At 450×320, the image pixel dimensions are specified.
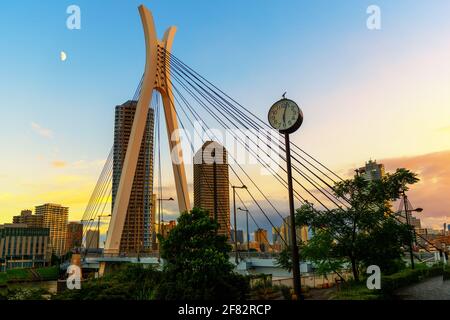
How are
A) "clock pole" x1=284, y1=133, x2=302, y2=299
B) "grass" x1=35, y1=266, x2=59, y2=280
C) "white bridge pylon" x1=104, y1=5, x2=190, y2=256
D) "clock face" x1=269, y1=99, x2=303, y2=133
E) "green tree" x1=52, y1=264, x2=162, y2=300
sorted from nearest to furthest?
"clock pole" x1=284, y1=133, x2=302, y2=299, "clock face" x1=269, y1=99, x2=303, y2=133, "green tree" x1=52, y1=264, x2=162, y2=300, "white bridge pylon" x1=104, y1=5, x2=190, y2=256, "grass" x1=35, y1=266, x2=59, y2=280

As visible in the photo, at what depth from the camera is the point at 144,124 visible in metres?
26.9

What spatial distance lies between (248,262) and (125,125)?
94221 millimetres

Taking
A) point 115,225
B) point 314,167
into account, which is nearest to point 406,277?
point 314,167

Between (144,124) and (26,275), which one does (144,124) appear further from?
(26,275)

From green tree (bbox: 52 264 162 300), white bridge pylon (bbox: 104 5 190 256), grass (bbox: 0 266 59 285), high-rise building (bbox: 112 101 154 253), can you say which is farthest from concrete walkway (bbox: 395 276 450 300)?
high-rise building (bbox: 112 101 154 253)

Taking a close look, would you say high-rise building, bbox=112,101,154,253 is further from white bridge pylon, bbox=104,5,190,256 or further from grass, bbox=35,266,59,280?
white bridge pylon, bbox=104,5,190,256

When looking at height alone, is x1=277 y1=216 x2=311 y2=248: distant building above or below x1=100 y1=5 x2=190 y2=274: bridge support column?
below

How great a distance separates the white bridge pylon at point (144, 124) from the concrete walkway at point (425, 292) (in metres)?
17.1

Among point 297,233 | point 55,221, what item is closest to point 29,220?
point 55,221

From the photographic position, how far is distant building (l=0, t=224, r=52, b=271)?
98.0m

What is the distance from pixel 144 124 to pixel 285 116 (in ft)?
53.1

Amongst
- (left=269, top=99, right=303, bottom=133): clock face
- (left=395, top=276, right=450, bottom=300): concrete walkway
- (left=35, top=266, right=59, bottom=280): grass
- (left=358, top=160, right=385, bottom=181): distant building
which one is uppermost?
(left=358, top=160, right=385, bottom=181): distant building

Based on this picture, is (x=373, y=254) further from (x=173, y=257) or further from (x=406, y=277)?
(x=173, y=257)

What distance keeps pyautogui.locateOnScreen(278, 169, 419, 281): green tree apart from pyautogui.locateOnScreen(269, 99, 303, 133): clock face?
8892mm
